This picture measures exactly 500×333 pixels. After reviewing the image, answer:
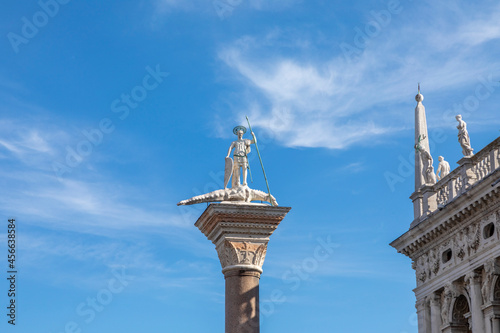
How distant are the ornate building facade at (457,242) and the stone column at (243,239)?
688 centimetres

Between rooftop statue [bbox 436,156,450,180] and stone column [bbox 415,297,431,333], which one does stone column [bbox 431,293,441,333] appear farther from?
rooftop statue [bbox 436,156,450,180]

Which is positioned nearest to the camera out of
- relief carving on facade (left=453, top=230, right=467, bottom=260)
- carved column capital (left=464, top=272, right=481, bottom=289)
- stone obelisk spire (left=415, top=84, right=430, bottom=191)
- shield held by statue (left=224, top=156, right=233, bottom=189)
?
shield held by statue (left=224, top=156, right=233, bottom=189)

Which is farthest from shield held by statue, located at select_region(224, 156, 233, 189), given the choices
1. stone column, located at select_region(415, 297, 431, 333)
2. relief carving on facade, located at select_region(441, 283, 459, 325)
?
stone column, located at select_region(415, 297, 431, 333)

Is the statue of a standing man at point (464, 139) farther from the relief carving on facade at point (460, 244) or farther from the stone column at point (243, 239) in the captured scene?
the stone column at point (243, 239)

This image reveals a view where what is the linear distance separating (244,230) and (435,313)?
9619mm

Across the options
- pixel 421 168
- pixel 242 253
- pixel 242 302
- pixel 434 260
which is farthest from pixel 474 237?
pixel 242 302

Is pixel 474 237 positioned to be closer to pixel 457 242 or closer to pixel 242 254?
pixel 457 242

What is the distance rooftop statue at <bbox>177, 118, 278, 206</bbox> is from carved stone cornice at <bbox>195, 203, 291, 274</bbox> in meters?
0.92

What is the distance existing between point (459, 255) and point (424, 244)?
8.52ft

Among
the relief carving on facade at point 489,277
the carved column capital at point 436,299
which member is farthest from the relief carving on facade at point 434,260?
the relief carving on facade at point 489,277

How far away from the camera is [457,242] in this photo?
115 feet

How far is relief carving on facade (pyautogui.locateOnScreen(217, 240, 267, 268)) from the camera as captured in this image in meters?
30.5

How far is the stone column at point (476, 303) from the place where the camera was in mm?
33500

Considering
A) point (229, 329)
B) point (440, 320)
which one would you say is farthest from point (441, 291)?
point (229, 329)
